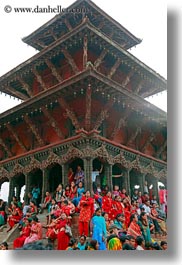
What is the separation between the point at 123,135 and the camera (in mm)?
10000

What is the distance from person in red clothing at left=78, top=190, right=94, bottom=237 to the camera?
7168 millimetres

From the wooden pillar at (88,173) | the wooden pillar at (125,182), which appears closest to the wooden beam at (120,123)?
the wooden pillar at (125,182)

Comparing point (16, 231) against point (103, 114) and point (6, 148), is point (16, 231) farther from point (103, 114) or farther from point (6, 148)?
point (6, 148)

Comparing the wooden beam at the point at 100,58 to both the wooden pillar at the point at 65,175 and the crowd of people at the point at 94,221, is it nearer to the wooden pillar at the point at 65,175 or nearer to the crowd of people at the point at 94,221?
the wooden pillar at the point at 65,175

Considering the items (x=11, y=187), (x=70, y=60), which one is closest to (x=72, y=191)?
(x=11, y=187)

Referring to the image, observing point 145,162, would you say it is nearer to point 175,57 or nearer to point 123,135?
point 123,135

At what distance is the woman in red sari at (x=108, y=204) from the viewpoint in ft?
24.8

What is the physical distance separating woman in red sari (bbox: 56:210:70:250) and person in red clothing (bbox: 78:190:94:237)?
0.32 meters

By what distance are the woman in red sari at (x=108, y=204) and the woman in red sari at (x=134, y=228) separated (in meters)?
0.42

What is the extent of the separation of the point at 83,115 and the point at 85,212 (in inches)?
118

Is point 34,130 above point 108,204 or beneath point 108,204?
above

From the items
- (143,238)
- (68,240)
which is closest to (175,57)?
(143,238)

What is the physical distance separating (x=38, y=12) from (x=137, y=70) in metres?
4.41

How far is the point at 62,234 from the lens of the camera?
6969 millimetres
